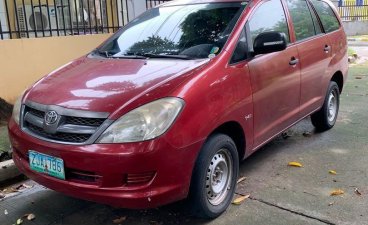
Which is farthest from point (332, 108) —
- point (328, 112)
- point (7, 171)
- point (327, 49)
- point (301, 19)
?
point (7, 171)

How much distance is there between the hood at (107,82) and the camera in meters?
2.85

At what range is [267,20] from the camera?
4027 mm

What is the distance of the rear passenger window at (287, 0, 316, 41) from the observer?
14.6ft

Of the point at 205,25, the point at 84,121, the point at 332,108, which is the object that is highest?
the point at 205,25

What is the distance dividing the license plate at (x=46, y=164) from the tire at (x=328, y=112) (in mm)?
3408

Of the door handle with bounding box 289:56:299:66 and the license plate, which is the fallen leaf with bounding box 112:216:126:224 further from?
the door handle with bounding box 289:56:299:66

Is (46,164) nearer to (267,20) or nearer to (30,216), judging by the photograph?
(30,216)

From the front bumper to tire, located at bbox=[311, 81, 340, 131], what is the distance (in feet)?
9.16

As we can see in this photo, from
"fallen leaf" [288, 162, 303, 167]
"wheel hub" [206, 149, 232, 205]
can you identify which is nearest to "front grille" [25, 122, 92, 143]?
"wheel hub" [206, 149, 232, 205]

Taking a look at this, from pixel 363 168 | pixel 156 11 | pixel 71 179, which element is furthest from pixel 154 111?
pixel 363 168

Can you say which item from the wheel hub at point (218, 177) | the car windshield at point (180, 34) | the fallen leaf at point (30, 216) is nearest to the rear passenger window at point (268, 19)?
the car windshield at point (180, 34)

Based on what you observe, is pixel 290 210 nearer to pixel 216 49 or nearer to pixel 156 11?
pixel 216 49

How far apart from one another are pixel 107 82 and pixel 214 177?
42.9 inches

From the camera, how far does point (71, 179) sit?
2.87m
